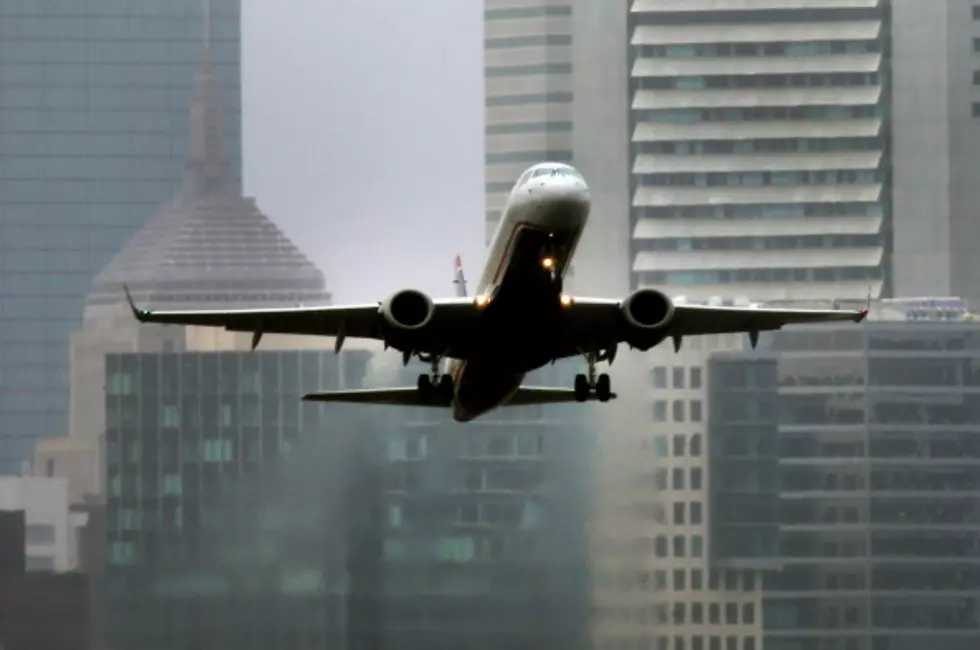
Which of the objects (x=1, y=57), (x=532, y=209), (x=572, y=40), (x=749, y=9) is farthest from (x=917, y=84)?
(x=532, y=209)

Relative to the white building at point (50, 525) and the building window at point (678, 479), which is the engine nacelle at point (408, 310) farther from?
the white building at point (50, 525)

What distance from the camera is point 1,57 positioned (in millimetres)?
120562

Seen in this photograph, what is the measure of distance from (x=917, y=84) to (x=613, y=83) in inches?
473

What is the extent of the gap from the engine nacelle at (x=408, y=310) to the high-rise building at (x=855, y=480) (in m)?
44.1

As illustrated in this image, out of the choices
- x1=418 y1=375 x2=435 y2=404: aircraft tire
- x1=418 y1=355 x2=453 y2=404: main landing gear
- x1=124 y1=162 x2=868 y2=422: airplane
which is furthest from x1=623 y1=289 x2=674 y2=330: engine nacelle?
x1=418 y1=375 x2=435 y2=404: aircraft tire

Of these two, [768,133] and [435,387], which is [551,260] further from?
[768,133]

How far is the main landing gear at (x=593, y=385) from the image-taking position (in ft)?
165

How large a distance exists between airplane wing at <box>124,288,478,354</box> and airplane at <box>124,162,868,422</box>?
19 mm

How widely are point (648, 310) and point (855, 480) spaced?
155 feet

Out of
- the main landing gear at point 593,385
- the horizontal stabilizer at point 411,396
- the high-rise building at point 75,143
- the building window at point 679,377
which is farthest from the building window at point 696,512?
the main landing gear at point 593,385

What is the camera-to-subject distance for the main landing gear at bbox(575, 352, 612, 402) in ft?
165

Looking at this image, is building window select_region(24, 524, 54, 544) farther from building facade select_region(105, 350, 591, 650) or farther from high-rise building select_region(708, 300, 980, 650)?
high-rise building select_region(708, 300, 980, 650)

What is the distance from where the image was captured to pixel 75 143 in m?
119

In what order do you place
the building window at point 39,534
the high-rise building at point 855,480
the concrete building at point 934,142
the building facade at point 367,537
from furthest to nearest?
the concrete building at point 934,142, the high-rise building at point 855,480, the building window at point 39,534, the building facade at point 367,537
